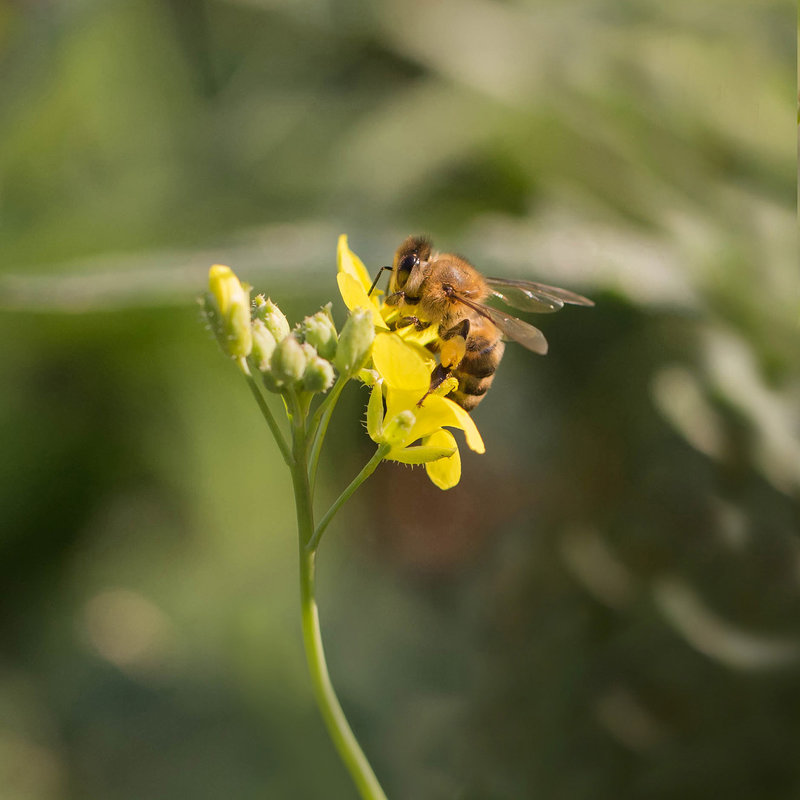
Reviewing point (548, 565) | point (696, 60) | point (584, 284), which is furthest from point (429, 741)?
point (696, 60)

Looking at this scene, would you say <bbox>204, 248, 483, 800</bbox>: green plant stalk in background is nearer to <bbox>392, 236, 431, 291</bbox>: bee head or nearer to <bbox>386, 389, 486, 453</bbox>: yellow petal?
<bbox>386, 389, 486, 453</bbox>: yellow petal

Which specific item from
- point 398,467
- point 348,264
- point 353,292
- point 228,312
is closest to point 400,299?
point 348,264

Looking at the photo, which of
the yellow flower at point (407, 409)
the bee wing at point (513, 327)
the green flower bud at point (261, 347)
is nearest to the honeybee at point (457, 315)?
the bee wing at point (513, 327)

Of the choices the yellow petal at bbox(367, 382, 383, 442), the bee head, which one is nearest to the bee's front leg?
the bee head

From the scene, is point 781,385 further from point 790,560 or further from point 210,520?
point 210,520

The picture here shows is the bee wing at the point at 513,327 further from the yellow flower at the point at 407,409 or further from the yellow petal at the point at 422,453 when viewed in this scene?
the yellow petal at the point at 422,453

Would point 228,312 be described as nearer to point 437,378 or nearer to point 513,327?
point 437,378
